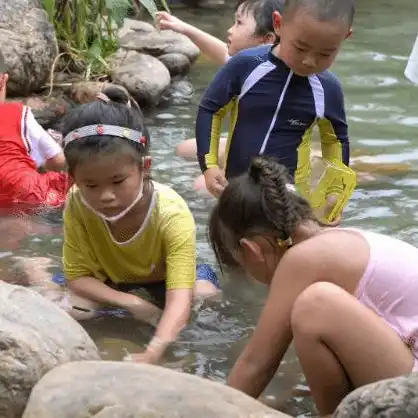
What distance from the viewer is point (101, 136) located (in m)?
3.20

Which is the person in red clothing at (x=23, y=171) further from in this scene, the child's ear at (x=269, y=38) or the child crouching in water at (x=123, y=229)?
the child's ear at (x=269, y=38)

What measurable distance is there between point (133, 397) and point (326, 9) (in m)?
1.84

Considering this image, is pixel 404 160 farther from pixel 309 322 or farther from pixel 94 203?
pixel 309 322

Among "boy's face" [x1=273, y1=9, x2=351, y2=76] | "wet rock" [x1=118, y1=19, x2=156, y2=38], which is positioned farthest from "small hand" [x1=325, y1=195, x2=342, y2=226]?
"wet rock" [x1=118, y1=19, x2=156, y2=38]

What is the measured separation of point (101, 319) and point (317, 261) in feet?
3.94

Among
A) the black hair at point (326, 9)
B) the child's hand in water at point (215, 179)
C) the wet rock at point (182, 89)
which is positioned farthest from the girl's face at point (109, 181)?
the wet rock at point (182, 89)

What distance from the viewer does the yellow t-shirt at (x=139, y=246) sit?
3408 mm

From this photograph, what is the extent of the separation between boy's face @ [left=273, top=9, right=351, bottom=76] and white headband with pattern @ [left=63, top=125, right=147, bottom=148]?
0.79 m

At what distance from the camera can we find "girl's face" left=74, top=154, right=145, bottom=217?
10.4 feet

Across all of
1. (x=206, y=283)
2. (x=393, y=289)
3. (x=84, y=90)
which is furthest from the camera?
(x=84, y=90)

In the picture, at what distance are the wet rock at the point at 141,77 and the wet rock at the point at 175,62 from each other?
444mm

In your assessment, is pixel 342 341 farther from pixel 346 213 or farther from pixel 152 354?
pixel 346 213

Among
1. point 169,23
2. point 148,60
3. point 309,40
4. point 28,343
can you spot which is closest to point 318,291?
point 28,343

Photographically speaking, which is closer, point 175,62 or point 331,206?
point 331,206
